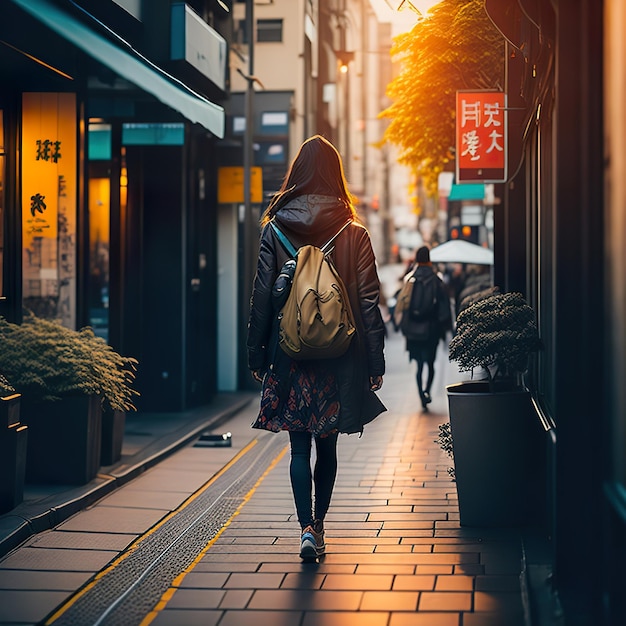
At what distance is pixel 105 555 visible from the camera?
21.0ft

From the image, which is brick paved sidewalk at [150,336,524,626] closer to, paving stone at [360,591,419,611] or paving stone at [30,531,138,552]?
paving stone at [360,591,419,611]

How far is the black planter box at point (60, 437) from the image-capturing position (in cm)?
→ 827

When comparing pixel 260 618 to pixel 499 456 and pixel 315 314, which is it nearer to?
pixel 315 314

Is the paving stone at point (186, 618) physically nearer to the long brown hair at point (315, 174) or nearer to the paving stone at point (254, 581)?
the paving stone at point (254, 581)

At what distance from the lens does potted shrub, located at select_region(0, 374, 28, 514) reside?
7.04m

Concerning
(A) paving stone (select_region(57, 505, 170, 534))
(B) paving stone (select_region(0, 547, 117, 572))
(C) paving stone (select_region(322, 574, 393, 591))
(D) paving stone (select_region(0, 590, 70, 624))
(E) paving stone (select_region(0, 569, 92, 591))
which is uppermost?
(C) paving stone (select_region(322, 574, 393, 591))

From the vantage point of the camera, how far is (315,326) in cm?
586

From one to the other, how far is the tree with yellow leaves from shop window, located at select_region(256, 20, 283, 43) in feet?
11.3

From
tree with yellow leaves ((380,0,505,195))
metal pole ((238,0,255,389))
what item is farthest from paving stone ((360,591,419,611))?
metal pole ((238,0,255,389))

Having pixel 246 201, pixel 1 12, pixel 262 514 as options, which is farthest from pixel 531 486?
pixel 246 201

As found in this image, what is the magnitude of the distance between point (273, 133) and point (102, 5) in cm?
769

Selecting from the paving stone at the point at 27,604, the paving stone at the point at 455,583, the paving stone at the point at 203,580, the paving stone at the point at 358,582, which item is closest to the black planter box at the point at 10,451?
the paving stone at the point at 27,604

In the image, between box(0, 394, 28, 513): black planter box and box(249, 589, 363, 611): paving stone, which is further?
box(0, 394, 28, 513): black planter box

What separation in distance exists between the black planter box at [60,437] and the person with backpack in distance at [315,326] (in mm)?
2433
